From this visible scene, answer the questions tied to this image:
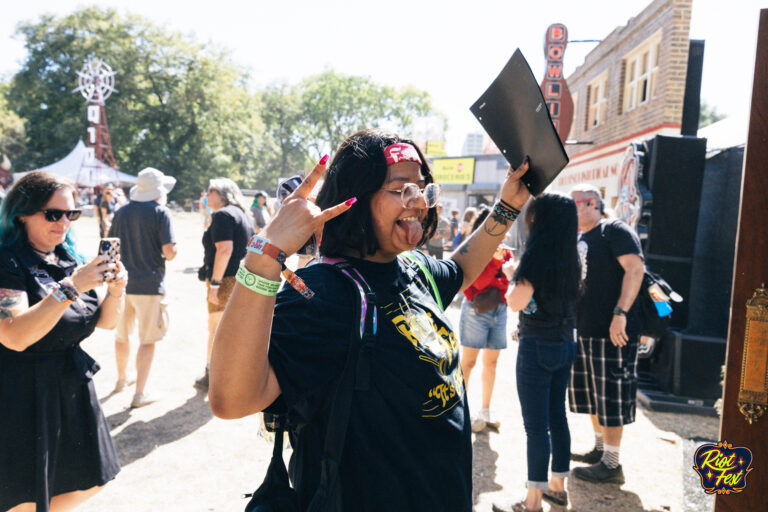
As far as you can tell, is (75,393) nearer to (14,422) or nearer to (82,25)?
(14,422)

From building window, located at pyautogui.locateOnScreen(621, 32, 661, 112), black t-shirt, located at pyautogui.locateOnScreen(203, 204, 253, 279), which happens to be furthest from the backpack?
building window, located at pyautogui.locateOnScreen(621, 32, 661, 112)

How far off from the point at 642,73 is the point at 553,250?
431 inches

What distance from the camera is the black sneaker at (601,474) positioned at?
3.43 metres

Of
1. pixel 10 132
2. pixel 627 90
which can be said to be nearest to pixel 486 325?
pixel 627 90

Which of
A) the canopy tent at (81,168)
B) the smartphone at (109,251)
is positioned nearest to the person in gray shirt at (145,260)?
the smartphone at (109,251)

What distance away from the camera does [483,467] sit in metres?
3.61

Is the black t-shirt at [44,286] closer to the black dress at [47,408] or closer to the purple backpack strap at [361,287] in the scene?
the black dress at [47,408]

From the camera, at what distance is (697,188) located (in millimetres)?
5297

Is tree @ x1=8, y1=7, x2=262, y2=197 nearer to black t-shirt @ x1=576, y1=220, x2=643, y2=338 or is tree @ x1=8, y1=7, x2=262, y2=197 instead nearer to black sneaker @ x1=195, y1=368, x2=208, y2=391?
black sneaker @ x1=195, y1=368, x2=208, y2=391

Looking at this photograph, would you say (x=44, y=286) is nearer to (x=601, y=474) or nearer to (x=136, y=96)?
(x=601, y=474)

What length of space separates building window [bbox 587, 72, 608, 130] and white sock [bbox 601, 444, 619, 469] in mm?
12059

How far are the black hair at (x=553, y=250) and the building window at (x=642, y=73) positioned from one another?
31.2 ft

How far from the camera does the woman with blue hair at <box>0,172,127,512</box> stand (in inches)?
79.5

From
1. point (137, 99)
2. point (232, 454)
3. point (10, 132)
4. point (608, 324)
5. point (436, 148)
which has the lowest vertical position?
point (232, 454)
